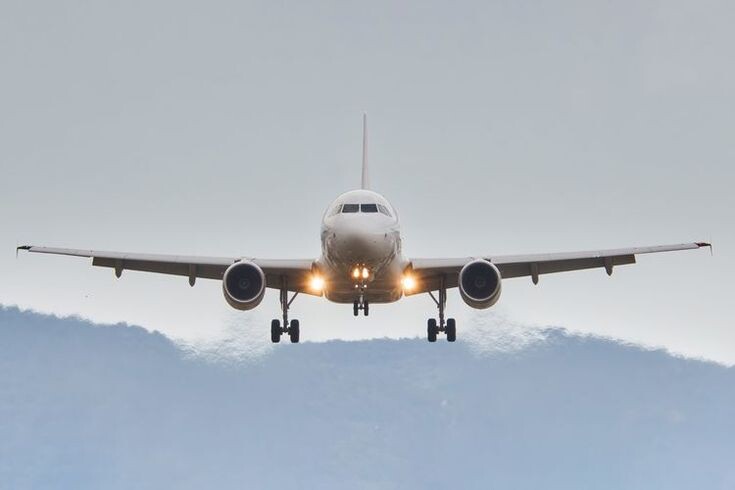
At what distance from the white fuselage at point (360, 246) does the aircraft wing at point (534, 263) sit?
8.26 ft

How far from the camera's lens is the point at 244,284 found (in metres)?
39.7

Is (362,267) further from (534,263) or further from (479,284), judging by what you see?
(534,263)

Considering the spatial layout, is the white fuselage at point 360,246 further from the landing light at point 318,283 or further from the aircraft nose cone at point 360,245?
the landing light at point 318,283

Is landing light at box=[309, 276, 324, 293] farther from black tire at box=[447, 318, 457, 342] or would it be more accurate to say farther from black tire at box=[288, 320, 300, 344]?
black tire at box=[447, 318, 457, 342]

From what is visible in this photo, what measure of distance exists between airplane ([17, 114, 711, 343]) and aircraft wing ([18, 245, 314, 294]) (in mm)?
36

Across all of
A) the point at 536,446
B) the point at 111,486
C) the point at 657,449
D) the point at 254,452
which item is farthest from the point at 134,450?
the point at 657,449

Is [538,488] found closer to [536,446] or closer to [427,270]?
[536,446]

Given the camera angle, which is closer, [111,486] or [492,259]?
[492,259]

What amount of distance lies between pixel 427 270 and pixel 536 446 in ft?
258

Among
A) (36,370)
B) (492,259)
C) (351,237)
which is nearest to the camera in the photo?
(351,237)

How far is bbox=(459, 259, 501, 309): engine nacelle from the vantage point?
3984cm

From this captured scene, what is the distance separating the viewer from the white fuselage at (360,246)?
36250mm

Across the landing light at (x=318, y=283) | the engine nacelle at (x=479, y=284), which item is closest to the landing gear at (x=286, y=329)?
the landing light at (x=318, y=283)

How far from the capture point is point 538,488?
381 ft
